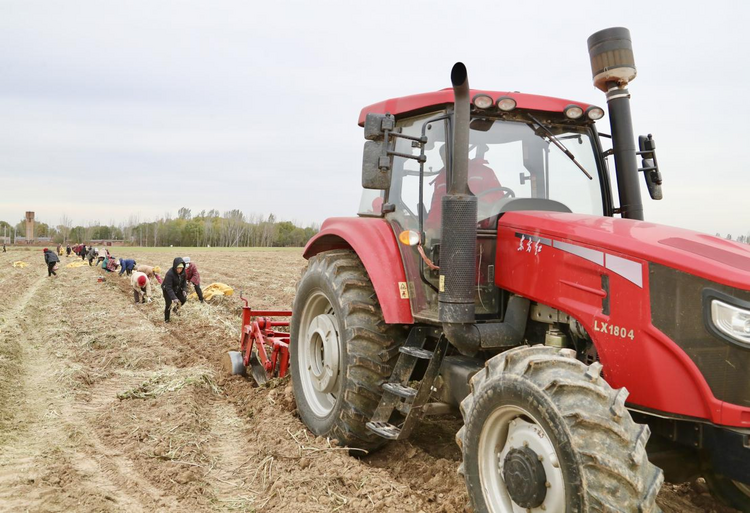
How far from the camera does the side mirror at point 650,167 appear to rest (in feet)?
12.8

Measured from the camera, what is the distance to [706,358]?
8.35 feet

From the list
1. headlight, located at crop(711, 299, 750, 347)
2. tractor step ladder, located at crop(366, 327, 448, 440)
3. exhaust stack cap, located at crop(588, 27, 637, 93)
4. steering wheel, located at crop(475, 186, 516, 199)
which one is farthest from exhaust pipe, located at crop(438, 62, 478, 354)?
headlight, located at crop(711, 299, 750, 347)

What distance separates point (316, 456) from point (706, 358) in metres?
2.58

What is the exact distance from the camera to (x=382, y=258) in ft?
13.4

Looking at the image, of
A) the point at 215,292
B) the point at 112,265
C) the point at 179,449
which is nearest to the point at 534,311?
the point at 179,449

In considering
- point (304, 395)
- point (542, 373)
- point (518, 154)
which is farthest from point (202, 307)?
point (542, 373)

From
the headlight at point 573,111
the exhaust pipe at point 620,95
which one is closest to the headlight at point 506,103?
the headlight at point 573,111

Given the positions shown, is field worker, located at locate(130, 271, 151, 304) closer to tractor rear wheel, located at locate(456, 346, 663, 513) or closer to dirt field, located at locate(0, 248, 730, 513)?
dirt field, located at locate(0, 248, 730, 513)

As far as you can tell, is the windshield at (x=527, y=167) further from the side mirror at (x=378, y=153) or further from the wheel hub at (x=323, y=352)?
the wheel hub at (x=323, y=352)

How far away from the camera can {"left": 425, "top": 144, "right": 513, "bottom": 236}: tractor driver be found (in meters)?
3.69

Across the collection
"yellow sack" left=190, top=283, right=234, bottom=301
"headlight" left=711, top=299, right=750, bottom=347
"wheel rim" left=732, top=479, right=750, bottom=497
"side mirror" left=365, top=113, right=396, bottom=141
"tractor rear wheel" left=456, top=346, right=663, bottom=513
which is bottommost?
"wheel rim" left=732, top=479, right=750, bottom=497

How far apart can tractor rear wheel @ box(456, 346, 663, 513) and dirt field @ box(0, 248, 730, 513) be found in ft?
2.35

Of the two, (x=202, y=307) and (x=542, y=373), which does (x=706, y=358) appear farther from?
(x=202, y=307)

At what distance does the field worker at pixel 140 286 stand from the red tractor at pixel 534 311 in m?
10.5
